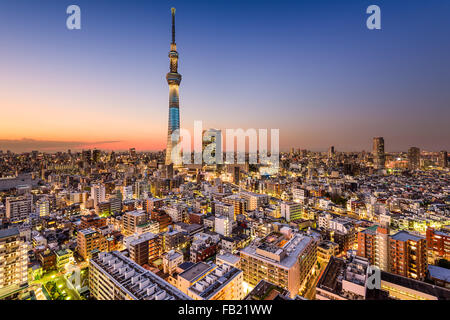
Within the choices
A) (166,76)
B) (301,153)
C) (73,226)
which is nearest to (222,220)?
(73,226)

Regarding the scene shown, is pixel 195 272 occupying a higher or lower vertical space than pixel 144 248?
higher

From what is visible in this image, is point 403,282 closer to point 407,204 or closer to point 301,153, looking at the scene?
point 407,204

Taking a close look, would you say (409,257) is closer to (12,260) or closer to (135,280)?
(135,280)

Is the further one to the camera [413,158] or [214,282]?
[413,158]

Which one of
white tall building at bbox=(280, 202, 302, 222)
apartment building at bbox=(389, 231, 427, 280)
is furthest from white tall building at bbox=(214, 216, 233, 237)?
apartment building at bbox=(389, 231, 427, 280)

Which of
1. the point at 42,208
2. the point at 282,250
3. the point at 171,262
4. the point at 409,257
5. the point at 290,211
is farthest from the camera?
the point at 42,208

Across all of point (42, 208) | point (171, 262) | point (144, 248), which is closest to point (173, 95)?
point (42, 208)

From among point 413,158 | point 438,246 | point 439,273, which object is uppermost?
point 413,158

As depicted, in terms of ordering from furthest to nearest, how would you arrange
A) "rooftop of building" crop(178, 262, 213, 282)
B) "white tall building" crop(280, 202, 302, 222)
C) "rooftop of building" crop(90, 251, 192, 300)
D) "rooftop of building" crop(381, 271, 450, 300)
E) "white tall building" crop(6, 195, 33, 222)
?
"white tall building" crop(6, 195, 33, 222) < "white tall building" crop(280, 202, 302, 222) < "rooftop of building" crop(178, 262, 213, 282) < "rooftop of building" crop(381, 271, 450, 300) < "rooftop of building" crop(90, 251, 192, 300)

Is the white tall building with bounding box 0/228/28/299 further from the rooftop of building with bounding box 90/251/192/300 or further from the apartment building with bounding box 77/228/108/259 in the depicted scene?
the rooftop of building with bounding box 90/251/192/300

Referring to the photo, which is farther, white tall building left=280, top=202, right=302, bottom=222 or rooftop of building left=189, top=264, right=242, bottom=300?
white tall building left=280, top=202, right=302, bottom=222
